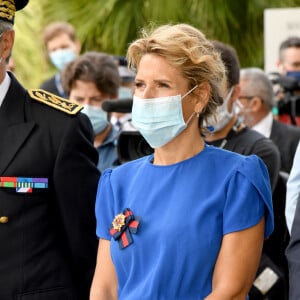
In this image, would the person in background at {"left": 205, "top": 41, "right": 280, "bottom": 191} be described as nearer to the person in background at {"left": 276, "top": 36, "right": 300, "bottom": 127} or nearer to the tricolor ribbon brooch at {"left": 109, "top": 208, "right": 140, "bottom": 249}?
the tricolor ribbon brooch at {"left": 109, "top": 208, "right": 140, "bottom": 249}

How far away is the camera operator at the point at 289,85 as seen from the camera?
8.08 m

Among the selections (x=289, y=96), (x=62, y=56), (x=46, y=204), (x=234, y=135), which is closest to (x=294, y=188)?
(x=46, y=204)

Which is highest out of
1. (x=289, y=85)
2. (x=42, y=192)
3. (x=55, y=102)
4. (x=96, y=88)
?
(x=55, y=102)

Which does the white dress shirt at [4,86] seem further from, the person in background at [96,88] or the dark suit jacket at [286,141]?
the dark suit jacket at [286,141]

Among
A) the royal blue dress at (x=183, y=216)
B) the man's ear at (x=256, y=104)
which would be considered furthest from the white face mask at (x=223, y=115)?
the man's ear at (x=256, y=104)

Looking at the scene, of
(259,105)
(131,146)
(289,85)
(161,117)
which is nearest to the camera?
(161,117)

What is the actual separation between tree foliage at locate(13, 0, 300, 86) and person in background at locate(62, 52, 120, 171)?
5102 millimetres

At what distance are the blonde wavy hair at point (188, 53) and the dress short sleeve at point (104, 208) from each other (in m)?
0.40

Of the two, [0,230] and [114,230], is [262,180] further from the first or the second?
[0,230]

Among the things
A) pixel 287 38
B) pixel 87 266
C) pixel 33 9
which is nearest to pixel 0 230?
pixel 87 266

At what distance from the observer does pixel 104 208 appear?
12.6 feet

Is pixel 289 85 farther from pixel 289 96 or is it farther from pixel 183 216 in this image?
pixel 183 216

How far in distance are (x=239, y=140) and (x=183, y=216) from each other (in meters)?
1.80

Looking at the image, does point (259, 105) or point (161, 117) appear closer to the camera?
point (161, 117)
